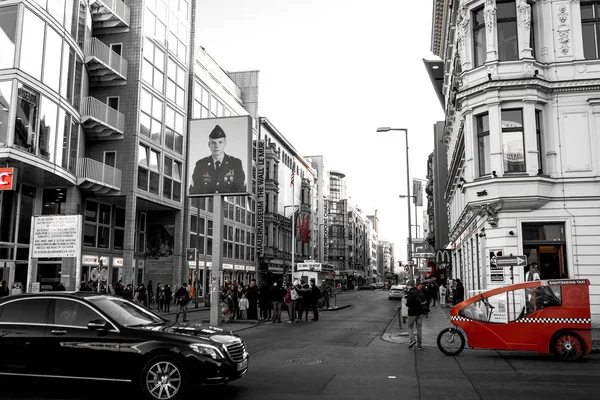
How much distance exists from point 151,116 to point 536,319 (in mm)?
29345

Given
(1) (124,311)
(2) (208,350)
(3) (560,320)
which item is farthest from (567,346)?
(1) (124,311)

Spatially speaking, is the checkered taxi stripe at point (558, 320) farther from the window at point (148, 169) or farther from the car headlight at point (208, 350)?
the window at point (148, 169)

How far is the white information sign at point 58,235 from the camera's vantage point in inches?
736

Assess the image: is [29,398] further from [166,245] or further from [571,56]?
[166,245]

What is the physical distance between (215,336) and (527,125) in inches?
639

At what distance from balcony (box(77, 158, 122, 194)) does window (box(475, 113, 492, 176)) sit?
19924mm

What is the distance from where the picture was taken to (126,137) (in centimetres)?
3372

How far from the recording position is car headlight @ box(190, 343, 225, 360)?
7871 millimetres

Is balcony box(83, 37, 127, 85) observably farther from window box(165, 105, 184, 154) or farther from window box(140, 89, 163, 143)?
window box(165, 105, 184, 154)

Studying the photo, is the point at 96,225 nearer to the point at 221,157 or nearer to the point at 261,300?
the point at 261,300

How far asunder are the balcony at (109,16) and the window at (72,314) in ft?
90.4

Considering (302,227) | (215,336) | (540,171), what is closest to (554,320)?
(215,336)

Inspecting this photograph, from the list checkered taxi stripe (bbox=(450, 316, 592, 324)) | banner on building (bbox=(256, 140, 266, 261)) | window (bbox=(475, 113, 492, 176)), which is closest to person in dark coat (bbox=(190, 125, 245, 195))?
window (bbox=(475, 113, 492, 176))

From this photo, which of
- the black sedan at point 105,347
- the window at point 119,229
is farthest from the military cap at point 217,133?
the window at point 119,229
